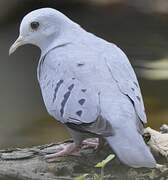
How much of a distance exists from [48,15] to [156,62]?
4.53 metres

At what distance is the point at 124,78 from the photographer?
3.46 meters

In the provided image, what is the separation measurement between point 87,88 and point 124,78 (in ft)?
0.69

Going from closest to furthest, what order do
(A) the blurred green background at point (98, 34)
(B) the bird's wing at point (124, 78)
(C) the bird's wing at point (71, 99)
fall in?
(C) the bird's wing at point (71, 99), (B) the bird's wing at point (124, 78), (A) the blurred green background at point (98, 34)

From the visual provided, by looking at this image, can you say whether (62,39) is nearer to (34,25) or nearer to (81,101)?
(34,25)

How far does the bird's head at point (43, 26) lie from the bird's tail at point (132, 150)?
84 centimetres

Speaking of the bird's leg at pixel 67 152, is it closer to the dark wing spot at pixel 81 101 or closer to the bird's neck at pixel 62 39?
the dark wing spot at pixel 81 101

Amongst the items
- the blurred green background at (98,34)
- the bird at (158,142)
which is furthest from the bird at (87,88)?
the blurred green background at (98,34)

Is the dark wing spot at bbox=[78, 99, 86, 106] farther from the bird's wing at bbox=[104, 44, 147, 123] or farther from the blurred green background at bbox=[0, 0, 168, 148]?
the blurred green background at bbox=[0, 0, 168, 148]

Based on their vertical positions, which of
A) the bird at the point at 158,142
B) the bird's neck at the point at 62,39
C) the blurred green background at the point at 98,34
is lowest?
the blurred green background at the point at 98,34

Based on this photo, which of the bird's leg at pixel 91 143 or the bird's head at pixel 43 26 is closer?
the bird's leg at pixel 91 143

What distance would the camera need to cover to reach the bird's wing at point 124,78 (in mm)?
3342

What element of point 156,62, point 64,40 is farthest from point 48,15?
point 156,62

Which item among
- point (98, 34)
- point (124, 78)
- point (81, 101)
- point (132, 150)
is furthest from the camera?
point (98, 34)

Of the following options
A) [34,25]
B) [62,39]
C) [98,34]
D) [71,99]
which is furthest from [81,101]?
[98,34]
